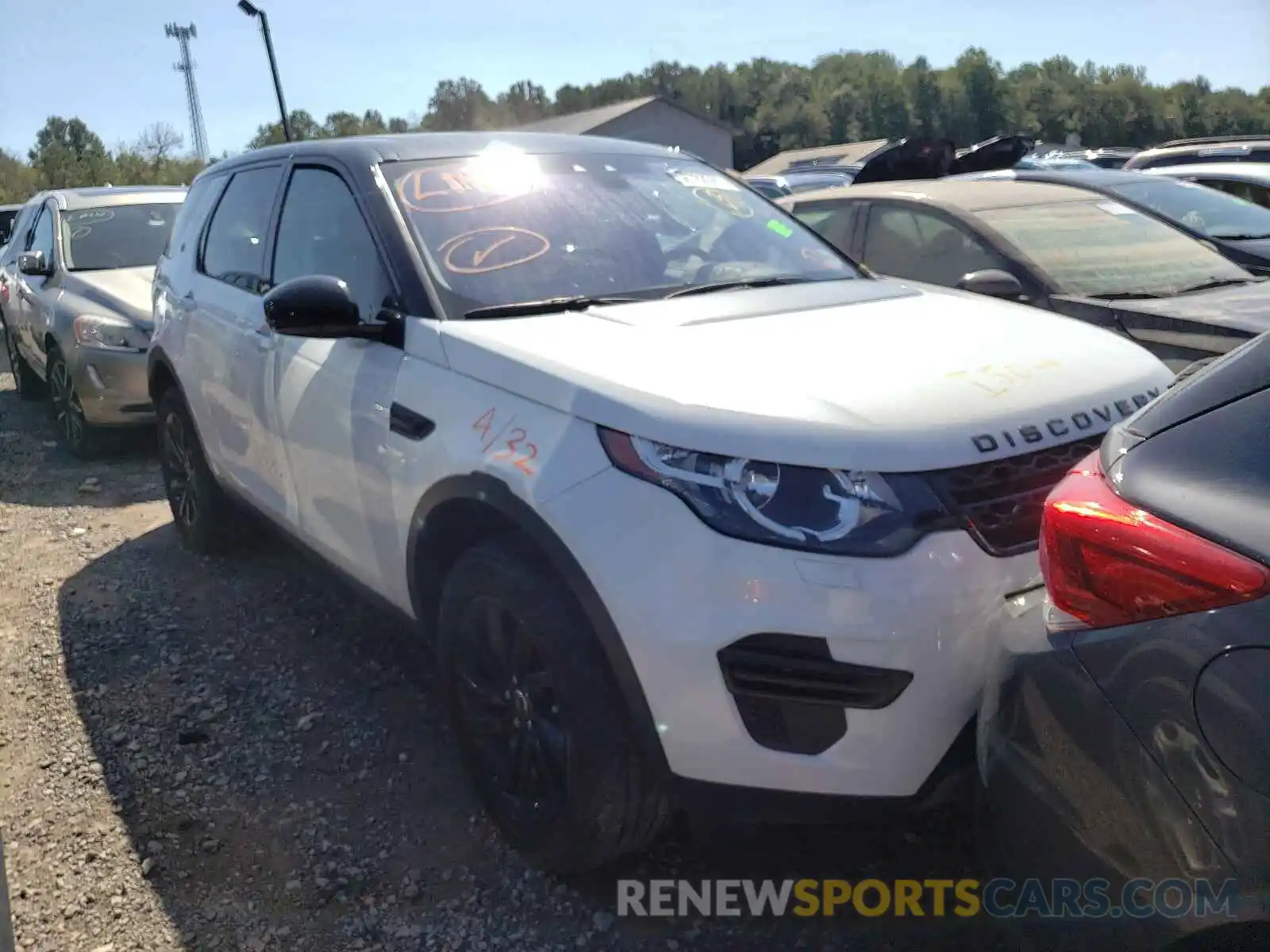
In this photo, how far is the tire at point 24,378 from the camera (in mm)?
9102

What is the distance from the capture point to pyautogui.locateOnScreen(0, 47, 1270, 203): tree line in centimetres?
7269

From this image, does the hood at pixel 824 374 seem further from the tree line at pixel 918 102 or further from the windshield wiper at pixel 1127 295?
the tree line at pixel 918 102

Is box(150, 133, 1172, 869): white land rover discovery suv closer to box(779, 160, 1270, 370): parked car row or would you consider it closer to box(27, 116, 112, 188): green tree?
box(779, 160, 1270, 370): parked car row

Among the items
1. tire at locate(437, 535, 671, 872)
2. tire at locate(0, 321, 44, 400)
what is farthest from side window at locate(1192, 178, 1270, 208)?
tire at locate(0, 321, 44, 400)

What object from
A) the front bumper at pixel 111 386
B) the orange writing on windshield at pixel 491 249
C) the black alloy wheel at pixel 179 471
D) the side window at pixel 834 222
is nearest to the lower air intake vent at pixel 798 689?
the orange writing on windshield at pixel 491 249

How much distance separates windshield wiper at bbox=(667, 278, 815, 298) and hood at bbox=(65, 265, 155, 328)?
486cm

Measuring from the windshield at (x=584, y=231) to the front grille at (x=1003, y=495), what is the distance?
1.21 metres

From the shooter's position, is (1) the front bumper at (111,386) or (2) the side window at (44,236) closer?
(1) the front bumper at (111,386)

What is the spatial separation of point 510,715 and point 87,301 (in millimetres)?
5769

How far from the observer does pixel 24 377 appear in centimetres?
921

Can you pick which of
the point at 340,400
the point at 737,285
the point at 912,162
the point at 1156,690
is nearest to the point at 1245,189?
the point at 912,162

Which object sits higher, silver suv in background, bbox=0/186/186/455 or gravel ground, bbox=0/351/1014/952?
silver suv in background, bbox=0/186/186/455

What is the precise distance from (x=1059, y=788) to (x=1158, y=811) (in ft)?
0.61

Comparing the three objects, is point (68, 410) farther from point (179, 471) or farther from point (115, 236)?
point (179, 471)
